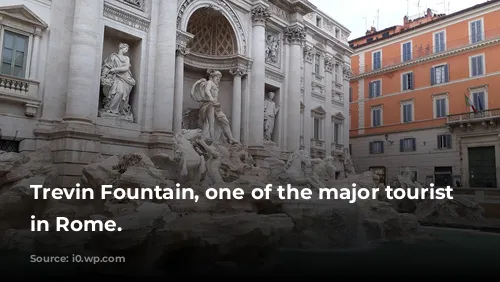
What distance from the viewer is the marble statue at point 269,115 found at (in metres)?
19.0

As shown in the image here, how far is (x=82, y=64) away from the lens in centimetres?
1188

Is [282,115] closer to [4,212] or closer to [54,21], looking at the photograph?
[54,21]

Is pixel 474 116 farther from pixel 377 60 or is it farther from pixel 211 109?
pixel 211 109

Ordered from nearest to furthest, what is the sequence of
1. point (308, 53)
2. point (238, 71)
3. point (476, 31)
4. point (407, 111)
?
point (238, 71), point (308, 53), point (476, 31), point (407, 111)

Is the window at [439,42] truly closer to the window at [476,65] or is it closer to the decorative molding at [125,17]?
the window at [476,65]

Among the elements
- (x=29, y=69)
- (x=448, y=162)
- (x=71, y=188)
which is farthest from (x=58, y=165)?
(x=448, y=162)

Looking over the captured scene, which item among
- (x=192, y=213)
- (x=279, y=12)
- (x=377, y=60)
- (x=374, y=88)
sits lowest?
(x=192, y=213)

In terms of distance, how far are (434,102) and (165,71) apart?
19.2 meters

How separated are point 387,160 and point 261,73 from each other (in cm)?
1437

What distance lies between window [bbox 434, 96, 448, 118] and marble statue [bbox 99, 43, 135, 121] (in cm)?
2008

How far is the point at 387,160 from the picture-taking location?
2848 centimetres

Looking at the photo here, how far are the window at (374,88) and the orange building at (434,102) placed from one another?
0.24 feet

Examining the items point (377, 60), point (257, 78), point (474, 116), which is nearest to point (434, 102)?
point (474, 116)

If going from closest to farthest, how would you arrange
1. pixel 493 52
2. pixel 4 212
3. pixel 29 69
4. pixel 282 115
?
1. pixel 4 212
2. pixel 29 69
3. pixel 282 115
4. pixel 493 52
